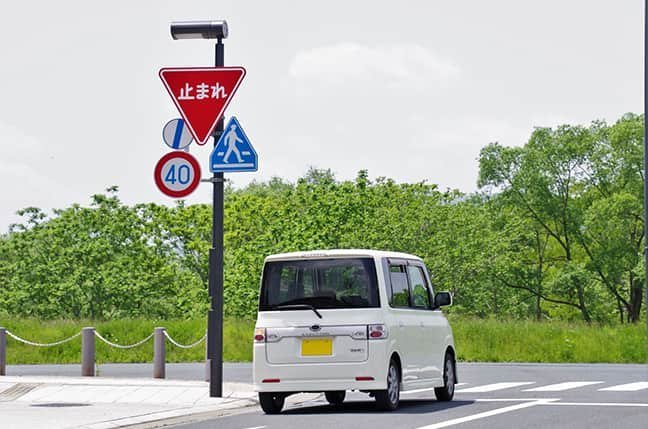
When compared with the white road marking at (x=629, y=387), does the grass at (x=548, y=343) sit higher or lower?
higher

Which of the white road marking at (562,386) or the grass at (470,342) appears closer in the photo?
the white road marking at (562,386)

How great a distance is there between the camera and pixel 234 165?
1869 centimetres

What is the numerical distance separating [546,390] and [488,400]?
2.93 m

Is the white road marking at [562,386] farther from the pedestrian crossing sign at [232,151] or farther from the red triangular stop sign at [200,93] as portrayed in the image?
the red triangular stop sign at [200,93]

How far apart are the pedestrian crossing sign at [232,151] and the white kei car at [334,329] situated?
2.39 meters

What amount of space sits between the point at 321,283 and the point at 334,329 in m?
0.68

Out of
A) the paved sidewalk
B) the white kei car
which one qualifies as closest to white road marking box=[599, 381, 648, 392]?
the white kei car

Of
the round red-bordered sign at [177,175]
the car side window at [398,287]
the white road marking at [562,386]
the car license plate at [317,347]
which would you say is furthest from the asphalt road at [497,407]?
the round red-bordered sign at [177,175]

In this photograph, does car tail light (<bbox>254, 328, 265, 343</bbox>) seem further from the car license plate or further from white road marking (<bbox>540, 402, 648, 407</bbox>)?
white road marking (<bbox>540, 402, 648, 407</bbox>)

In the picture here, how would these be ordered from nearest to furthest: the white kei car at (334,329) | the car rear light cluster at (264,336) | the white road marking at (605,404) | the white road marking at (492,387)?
the white kei car at (334,329) → the car rear light cluster at (264,336) → the white road marking at (605,404) → the white road marking at (492,387)

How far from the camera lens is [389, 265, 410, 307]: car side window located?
54.7 ft

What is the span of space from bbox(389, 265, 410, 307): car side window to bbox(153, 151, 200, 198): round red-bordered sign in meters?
3.27

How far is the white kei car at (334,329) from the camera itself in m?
16.0

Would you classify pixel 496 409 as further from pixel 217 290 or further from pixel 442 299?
pixel 217 290
